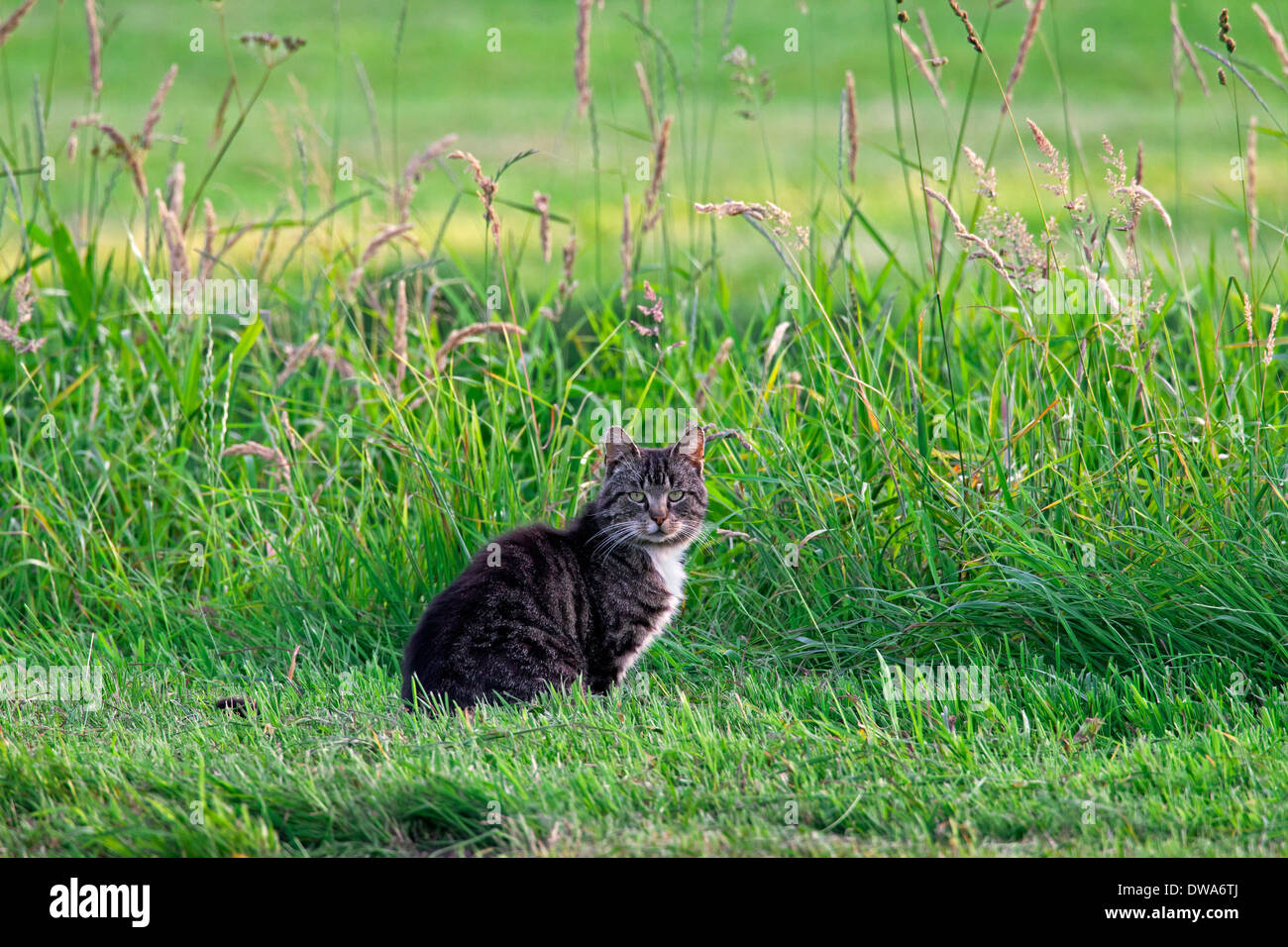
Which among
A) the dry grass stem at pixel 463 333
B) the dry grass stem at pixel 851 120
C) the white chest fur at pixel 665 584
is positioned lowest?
the white chest fur at pixel 665 584

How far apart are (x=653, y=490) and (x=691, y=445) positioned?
0.74 feet

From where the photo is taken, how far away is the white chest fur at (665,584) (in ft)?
12.2

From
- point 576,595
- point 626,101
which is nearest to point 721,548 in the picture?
point 576,595

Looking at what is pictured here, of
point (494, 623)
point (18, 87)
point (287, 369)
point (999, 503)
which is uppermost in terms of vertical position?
point (18, 87)

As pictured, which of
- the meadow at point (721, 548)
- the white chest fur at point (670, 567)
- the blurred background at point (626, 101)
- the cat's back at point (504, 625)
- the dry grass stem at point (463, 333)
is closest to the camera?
the meadow at point (721, 548)

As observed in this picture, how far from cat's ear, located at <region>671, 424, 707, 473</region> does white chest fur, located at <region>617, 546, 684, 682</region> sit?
1.00ft

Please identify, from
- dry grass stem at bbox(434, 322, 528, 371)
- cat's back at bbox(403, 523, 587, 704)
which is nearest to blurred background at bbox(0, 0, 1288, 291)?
dry grass stem at bbox(434, 322, 528, 371)

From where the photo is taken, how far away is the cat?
3.39 meters

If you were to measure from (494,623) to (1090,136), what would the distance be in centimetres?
1143

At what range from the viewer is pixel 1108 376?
3750 mm

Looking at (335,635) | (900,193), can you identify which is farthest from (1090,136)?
(335,635)

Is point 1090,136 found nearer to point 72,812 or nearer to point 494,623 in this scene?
point 494,623

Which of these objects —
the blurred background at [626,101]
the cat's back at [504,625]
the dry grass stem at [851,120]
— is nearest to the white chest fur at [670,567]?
the cat's back at [504,625]

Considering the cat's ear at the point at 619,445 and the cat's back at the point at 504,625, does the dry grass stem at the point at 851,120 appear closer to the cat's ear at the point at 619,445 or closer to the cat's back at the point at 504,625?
the cat's ear at the point at 619,445
